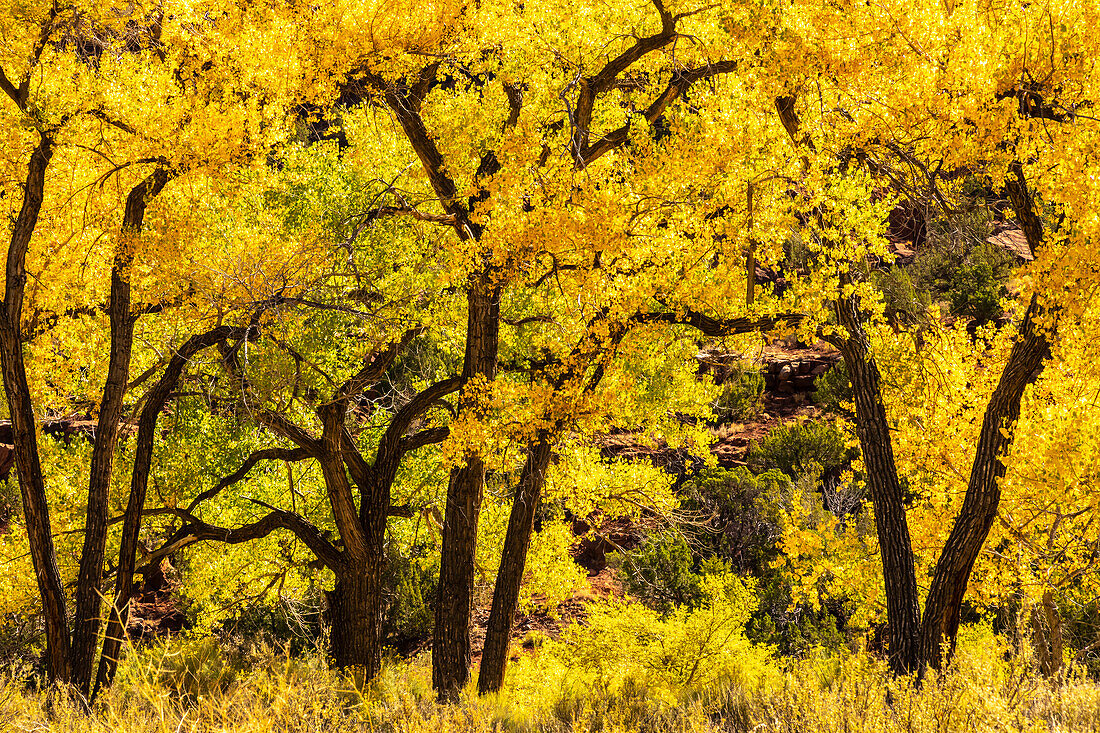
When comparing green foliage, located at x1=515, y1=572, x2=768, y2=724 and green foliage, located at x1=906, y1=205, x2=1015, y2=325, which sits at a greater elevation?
green foliage, located at x1=906, y1=205, x2=1015, y2=325

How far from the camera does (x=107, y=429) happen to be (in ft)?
27.4

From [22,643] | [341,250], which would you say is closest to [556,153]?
[341,250]

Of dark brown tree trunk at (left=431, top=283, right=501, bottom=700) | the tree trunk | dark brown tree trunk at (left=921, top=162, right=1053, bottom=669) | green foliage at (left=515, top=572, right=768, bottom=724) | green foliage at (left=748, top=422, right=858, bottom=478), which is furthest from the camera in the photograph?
green foliage at (left=748, top=422, right=858, bottom=478)

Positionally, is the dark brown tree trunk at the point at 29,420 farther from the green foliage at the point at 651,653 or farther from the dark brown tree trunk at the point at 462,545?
the green foliage at the point at 651,653

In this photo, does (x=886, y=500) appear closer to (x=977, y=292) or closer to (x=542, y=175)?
(x=542, y=175)

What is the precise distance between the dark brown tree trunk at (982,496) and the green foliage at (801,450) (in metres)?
18.9

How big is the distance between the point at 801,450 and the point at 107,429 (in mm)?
21212

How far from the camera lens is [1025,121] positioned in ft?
17.7

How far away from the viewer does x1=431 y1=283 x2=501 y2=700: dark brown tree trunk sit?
8695 mm

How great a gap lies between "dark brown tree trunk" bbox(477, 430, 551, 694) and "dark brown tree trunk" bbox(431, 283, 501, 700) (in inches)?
10.7

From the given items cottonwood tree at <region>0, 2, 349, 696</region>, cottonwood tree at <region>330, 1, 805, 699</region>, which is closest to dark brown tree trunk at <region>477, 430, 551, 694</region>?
cottonwood tree at <region>330, 1, 805, 699</region>

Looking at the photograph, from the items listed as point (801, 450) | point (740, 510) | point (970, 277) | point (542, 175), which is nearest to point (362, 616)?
point (542, 175)

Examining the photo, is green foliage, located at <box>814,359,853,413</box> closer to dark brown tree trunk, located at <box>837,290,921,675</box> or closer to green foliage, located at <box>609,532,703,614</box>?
green foliage, located at <box>609,532,703,614</box>

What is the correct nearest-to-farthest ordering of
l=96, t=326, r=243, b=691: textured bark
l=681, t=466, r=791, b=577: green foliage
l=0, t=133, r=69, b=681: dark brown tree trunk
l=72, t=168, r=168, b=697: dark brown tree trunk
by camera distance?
l=0, t=133, r=69, b=681: dark brown tree trunk, l=72, t=168, r=168, b=697: dark brown tree trunk, l=96, t=326, r=243, b=691: textured bark, l=681, t=466, r=791, b=577: green foliage
